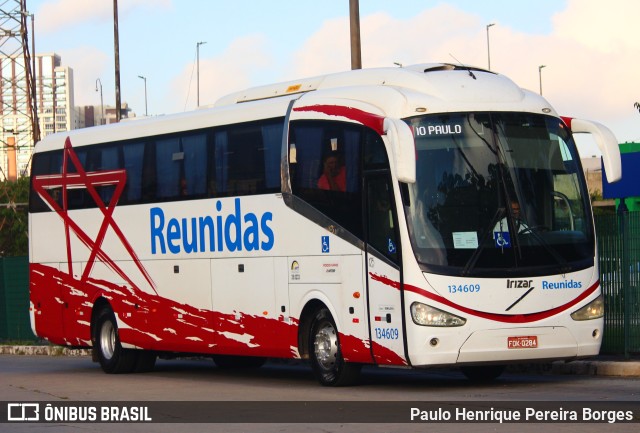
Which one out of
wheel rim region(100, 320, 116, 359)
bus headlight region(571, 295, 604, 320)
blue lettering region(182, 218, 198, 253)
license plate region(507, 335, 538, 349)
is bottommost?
wheel rim region(100, 320, 116, 359)

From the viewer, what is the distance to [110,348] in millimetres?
21906

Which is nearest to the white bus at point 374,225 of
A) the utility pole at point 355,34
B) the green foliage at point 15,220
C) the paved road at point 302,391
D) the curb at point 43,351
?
the paved road at point 302,391

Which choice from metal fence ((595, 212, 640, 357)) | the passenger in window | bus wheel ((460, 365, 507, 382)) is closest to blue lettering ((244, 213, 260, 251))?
the passenger in window

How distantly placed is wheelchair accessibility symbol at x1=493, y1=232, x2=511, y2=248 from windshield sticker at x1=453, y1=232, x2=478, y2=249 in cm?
24

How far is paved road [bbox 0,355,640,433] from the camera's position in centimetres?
1217

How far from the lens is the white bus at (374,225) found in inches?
595

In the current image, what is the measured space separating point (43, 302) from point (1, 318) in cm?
1135

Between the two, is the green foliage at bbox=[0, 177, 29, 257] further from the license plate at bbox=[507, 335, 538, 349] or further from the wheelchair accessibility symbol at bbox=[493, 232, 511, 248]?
the license plate at bbox=[507, 335, 538, 349]

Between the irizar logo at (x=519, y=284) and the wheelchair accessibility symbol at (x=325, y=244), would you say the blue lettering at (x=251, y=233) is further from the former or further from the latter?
the irizar logo at (x=519, y=284)

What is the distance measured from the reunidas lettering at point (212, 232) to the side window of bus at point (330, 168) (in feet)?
3.34

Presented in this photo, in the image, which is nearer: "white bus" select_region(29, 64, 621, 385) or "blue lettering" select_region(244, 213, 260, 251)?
"white bus" select_region(29, 64, 621, 385)

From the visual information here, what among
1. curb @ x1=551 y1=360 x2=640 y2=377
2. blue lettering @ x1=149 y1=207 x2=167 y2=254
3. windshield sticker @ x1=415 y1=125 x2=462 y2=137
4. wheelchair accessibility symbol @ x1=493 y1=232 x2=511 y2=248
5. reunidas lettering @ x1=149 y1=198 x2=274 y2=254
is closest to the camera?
wheelchair accessibility symbol @ x1=493 y1=232 x2=511 y2=248

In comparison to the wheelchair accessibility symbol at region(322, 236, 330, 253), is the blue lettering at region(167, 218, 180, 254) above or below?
above

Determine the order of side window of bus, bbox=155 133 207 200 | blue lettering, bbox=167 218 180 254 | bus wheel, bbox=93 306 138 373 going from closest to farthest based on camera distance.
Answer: side window of bus, bbox=155 133 207 200 < blue lettering, bbox=167 218 180 254 < bus wheel, bbox=93 306 138 373
